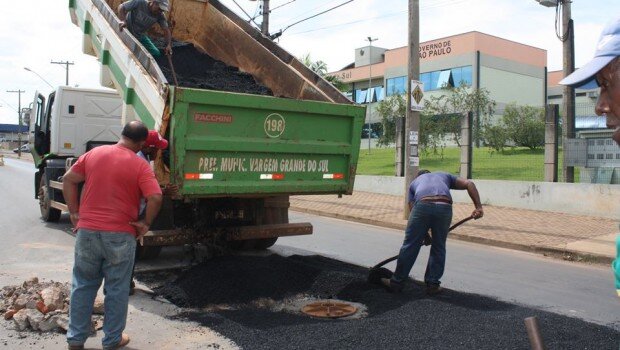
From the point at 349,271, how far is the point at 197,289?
1.89 m

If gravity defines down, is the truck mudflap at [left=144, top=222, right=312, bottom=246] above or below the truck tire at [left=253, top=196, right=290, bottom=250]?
below

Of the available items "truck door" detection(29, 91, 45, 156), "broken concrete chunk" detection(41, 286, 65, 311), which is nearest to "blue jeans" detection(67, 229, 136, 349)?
"broken concrete chunk" detection(41, 286, 65, 311)

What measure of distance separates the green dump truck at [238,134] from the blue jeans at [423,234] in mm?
1250

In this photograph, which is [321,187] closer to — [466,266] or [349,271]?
[349,271]

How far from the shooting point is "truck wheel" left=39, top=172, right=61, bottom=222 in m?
10.9

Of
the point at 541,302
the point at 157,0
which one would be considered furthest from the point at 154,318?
the point at 157,0

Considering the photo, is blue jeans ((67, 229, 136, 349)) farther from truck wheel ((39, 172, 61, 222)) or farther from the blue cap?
truck wheel ((39, 172, 61, 222))

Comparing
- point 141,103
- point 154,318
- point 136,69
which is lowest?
point 154,318

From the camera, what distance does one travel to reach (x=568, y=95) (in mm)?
12953

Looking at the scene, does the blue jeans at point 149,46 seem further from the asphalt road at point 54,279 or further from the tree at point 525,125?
the tree at point 525,125

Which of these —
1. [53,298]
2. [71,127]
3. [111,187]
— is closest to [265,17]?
[71,127]

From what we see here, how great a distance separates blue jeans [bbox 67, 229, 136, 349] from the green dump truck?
5.04ft

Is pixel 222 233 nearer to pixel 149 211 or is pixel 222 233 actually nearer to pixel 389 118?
pixel 149 211

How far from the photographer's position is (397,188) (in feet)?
58.8
